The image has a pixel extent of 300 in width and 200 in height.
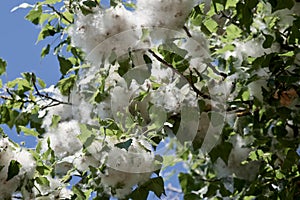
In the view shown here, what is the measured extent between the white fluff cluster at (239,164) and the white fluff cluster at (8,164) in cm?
73

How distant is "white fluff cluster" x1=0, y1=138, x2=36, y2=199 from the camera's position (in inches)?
62.4

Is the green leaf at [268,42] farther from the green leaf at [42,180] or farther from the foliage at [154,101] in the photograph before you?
the green leaf at [42,180]

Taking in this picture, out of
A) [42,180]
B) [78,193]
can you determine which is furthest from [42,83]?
[78,193]

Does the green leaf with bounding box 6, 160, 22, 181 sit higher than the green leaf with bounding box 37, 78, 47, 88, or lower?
higher

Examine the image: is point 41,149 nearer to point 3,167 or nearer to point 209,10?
point 3,167

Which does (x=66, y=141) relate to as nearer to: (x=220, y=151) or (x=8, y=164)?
(x=8, y=164)

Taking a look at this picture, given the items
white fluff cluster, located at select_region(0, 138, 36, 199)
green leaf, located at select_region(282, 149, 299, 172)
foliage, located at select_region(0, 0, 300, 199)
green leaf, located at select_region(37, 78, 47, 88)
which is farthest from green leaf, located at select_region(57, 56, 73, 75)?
green leaf, located at select_region(282, 149, 299, 172)

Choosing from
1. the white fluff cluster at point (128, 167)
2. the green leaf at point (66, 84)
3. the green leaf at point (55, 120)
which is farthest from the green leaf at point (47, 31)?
the white fluff cluster at point (128, 167)

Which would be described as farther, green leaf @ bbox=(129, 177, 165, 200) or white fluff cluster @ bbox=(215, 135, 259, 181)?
white fluff cluster @ bbox=(215, 135, 259, 181)

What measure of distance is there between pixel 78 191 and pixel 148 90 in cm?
32

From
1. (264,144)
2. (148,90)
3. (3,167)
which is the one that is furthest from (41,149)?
(264,144)

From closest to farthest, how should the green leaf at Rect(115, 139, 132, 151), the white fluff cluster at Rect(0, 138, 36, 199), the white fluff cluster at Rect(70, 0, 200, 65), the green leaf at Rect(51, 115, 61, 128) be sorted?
the green leaf at Rect(115, 139, 132, 151) < the white fluff cluster at Rect(70, 0, 200, 65) < the white fluff cluster at Rect(0, 138, 36, 199) < the green leaf at Rect(51, 115, 61, 128)

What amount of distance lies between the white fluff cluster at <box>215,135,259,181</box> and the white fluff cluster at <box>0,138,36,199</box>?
0.73 metres

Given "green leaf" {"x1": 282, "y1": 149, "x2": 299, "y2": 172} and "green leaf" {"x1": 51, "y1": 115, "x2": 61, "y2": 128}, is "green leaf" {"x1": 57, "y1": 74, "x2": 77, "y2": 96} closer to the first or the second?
"green leaf" {"x1": 51, "y1": 115, "x2": 61, "y2": 128}
